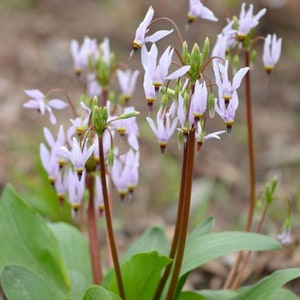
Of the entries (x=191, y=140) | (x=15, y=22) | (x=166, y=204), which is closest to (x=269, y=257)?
(x=166, y=204)

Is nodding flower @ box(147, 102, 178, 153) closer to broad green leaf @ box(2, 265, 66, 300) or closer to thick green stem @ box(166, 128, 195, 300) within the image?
thick green stem @ box(166, 128, 195, 300)

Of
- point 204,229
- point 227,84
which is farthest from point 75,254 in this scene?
point 227,84

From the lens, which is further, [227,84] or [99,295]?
[99,295]

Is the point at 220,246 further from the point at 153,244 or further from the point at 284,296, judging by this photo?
the point at 153,244

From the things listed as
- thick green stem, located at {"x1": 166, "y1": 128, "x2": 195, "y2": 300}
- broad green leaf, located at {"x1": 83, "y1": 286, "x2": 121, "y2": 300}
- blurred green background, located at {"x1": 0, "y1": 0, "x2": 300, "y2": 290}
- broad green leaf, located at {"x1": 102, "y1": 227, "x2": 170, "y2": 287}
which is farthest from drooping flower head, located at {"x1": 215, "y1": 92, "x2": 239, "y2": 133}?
blurred green background, located at {"x1": 0, "y1": 0, "x2": 300, "y2": 290}

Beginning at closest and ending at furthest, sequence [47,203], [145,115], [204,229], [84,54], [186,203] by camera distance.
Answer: [186,203] < [204,229] < [84,54] < [47,203] < [145,115]

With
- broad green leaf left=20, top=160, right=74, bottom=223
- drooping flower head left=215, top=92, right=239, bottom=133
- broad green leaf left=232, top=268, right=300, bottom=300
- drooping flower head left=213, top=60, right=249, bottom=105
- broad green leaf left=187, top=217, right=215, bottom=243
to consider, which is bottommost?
broad green leaf left=232, top=268, right=300, bottom=300

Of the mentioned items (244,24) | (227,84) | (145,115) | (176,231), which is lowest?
(176,231)

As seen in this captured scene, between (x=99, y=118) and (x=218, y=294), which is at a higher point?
(x=99, y=118)
